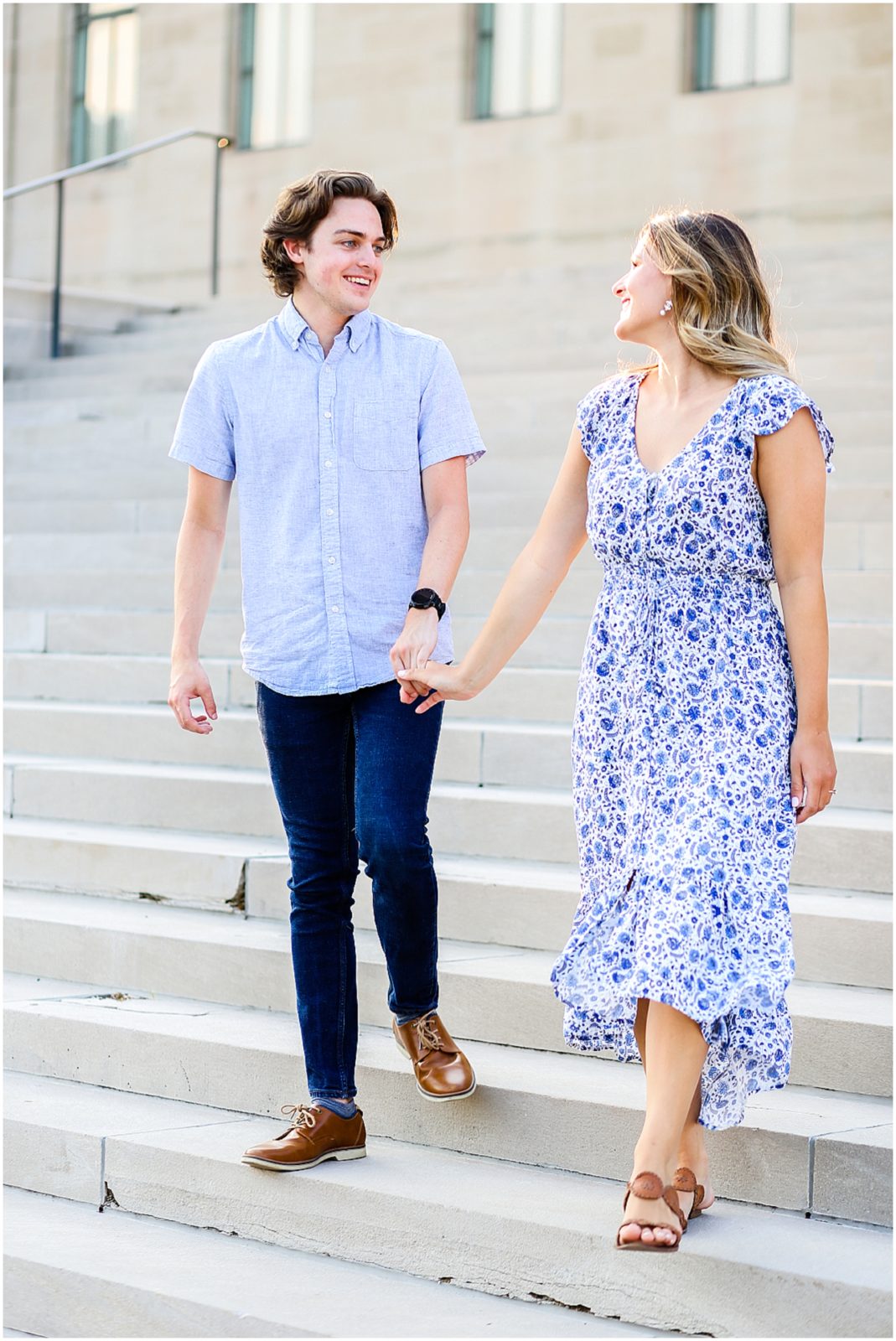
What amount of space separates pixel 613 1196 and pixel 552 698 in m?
2.41

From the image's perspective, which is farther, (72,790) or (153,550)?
(153,550)

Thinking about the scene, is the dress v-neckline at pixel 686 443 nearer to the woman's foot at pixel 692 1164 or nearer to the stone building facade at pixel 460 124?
the woman's foot at pixel 692 1164

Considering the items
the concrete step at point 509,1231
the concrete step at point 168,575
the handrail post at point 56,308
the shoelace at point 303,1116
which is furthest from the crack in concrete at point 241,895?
the handrail post at point 56,308

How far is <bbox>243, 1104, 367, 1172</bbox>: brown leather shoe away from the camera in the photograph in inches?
134

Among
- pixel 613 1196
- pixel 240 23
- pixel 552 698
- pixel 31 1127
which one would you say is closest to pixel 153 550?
pixel 552 698

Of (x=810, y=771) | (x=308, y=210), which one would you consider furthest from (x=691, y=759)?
(x=308, y=210)

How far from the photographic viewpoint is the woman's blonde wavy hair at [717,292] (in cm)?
293

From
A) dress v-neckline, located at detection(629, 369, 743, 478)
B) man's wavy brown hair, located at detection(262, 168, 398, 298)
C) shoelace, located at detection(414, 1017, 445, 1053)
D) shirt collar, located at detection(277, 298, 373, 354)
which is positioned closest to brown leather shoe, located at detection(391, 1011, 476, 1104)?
shoelace, located at detection(414, 1017, 445, 1053)

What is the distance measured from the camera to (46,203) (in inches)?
649

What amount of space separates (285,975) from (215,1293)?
1.16 meters

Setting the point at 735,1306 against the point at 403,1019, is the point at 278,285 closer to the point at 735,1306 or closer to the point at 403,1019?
the point at 403,1019

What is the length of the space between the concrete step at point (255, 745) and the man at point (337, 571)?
1.66 meters

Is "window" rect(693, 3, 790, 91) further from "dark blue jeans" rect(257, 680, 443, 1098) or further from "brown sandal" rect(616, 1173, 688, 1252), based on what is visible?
"brown sandal" rect(616, 1173, 688, 1252)

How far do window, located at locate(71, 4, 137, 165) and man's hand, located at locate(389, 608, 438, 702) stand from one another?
14.0m
